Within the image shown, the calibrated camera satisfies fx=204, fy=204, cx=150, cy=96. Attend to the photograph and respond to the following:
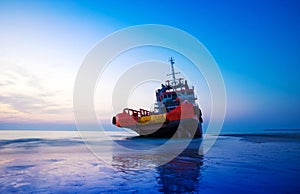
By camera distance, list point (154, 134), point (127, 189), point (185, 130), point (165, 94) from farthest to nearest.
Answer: point (165, 94) → point (154, 134) → point (185, 130) → point (127, 189)

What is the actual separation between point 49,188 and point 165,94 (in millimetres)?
24375

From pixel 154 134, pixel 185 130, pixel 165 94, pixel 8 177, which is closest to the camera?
pixel 8 177

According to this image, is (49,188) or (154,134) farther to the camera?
(154,134)

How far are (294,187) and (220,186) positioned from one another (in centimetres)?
184

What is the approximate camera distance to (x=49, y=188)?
512 centimetres

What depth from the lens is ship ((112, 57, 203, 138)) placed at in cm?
2234

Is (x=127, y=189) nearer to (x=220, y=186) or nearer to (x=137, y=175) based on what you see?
(x=137, y=175)

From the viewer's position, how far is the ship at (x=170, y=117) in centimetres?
2234

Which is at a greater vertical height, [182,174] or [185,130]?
[185,130]

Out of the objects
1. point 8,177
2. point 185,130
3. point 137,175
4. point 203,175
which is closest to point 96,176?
point 137,175

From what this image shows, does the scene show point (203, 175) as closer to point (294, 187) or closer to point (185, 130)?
point (294, 187)

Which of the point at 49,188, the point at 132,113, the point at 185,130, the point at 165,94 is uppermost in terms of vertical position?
the point at 165,94

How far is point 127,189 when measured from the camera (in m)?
4.93

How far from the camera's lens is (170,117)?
22328mm
